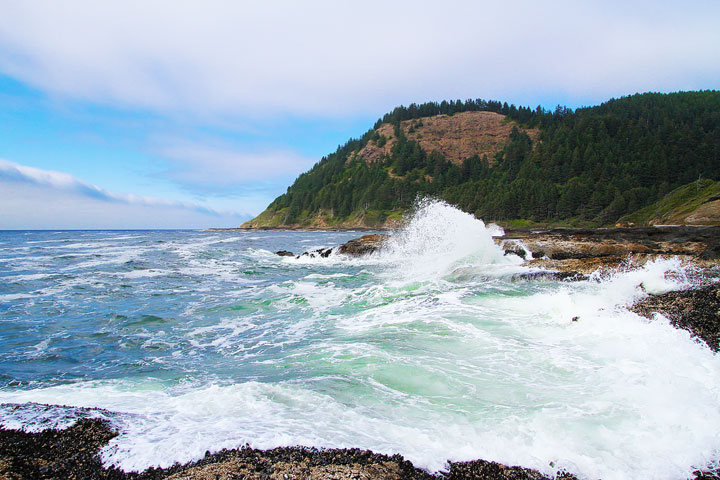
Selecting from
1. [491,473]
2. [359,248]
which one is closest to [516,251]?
[359,248]

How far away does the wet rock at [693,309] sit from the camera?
6.76 meters

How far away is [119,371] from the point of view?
265 inches

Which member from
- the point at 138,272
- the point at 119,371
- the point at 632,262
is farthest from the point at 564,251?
the point at 138,272

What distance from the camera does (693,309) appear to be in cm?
789

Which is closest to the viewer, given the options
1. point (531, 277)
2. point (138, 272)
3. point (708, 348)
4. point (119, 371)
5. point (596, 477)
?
point (596, 477)

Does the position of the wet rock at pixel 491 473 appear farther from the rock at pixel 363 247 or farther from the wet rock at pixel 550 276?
the rock at pixel 363 247

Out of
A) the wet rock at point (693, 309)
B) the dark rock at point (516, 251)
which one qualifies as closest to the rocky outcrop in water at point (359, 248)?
the dark rock at point (516, 251)

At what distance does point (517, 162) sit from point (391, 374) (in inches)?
5224

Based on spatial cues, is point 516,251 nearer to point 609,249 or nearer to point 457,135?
point 609,249

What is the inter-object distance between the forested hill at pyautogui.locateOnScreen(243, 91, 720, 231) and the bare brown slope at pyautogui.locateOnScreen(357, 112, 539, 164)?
0.47 m

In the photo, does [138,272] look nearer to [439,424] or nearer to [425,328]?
[425,328]

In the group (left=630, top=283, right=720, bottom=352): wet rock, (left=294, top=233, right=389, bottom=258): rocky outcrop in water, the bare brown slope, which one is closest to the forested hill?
the bare brown slope

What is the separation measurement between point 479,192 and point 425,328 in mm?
99737

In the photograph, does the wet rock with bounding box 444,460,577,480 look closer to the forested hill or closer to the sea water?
the sea water
